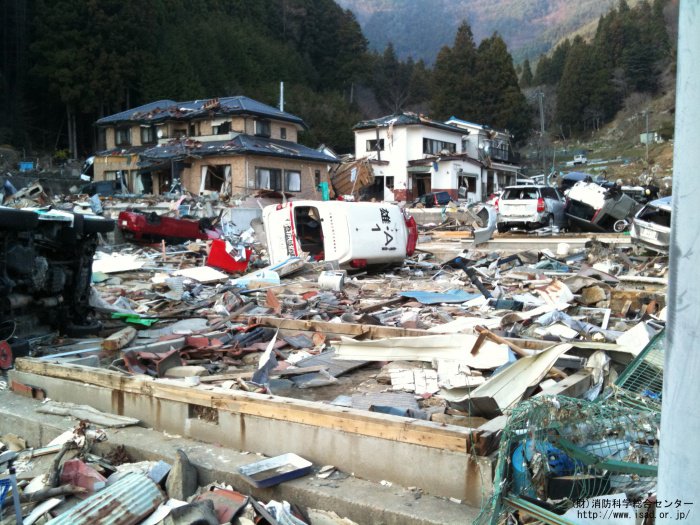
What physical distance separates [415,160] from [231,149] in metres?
17.6

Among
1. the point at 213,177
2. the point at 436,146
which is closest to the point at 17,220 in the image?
the point at 213,177

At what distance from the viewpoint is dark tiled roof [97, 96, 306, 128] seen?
35.5 metres

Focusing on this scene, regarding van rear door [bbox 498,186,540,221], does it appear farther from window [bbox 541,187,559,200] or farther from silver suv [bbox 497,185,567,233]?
window [bbox 541,187,559,200]

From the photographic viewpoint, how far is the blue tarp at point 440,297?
10.4 metres

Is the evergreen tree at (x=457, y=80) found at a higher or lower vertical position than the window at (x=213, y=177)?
higher

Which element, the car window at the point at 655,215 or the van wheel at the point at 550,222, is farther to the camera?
the van wheel at the point at 550,222

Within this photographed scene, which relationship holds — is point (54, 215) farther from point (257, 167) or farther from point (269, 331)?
point (257, 167)

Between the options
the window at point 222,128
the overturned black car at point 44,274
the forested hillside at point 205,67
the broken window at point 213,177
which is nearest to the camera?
the overturned black car at point 44,274

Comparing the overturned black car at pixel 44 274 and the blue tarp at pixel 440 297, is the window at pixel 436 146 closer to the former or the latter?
the blue tarp at pixel 440 297

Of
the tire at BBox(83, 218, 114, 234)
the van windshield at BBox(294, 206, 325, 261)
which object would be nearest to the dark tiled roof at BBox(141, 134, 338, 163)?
the van windshield at BBox(294, 206, 325, 261)

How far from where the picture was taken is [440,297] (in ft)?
34.7

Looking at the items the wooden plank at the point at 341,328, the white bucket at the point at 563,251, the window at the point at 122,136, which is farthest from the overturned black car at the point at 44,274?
the window at the point at 122,136

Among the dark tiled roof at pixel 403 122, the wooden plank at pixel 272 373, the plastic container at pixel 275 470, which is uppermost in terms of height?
the dark tiled roof at pixel 403 122

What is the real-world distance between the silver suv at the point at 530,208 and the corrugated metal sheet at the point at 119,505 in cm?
1948
